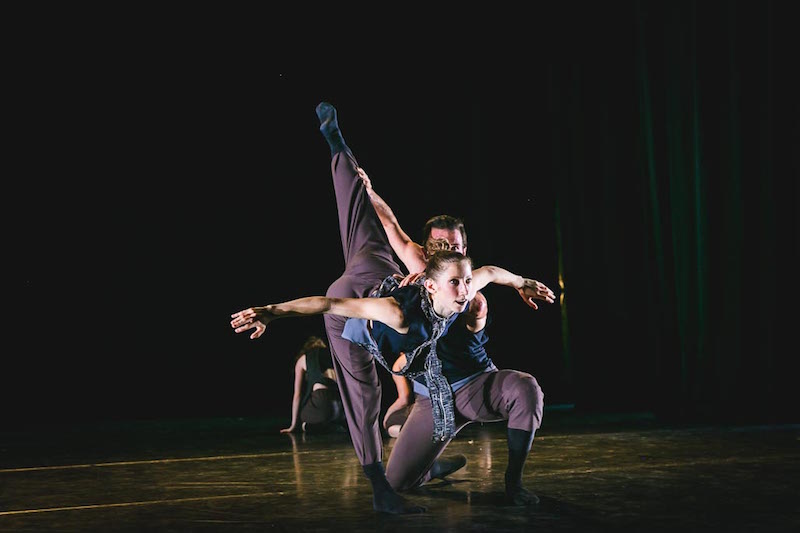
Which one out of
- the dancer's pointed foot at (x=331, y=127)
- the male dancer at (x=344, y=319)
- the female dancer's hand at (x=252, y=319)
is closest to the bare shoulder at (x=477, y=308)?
the male dancer at (x=344, y=319)

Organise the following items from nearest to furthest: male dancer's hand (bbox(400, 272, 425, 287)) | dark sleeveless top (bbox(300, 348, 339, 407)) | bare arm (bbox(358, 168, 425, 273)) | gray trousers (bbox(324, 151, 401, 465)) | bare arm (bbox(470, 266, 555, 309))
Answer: male dancer's hand (bbox(400, 272, 425, 287)) → gray trousers (bbox(324, 151, 401, 465)) → bare arm (bbox(470, 266, 555, 309)) → bare arm (bbox(358, 168, 425, 273)) → dark sleeveless top (bbox(300, 348, 339, 407))

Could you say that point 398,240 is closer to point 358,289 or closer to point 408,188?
point 358,289

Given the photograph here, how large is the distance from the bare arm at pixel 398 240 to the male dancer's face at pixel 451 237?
0.24m

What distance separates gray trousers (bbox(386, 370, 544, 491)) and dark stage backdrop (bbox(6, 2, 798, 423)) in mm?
3107

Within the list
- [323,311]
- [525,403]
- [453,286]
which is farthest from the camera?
[525,403]

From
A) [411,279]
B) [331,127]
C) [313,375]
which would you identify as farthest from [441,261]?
[313,375]

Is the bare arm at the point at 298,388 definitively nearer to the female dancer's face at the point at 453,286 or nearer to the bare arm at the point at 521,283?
the bare arm at the point at 521,283

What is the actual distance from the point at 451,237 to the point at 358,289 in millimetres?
433

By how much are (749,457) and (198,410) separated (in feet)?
12.1

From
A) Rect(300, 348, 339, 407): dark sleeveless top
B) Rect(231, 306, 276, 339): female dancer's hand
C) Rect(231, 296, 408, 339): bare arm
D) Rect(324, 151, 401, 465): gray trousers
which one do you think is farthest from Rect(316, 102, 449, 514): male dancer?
Rect(300, 348, 339, 407): dark sleeveless top

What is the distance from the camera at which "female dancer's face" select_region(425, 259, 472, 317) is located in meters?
2.94

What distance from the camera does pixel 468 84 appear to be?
21.2ft

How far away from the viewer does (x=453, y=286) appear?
116 inches

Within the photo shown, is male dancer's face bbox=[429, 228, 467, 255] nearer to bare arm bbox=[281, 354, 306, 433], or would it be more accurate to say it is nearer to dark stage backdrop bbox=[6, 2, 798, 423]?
bare arm bbox=[281, 354, 306, 433]
